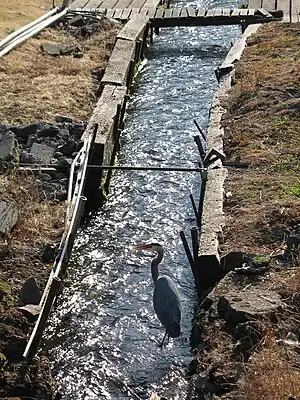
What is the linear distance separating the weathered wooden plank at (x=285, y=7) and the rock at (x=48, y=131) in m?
7.98

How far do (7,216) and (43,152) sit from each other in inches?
77.7

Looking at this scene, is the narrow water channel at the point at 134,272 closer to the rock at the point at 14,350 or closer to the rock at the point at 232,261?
the rock at the point at 14,350

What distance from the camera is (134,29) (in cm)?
1764

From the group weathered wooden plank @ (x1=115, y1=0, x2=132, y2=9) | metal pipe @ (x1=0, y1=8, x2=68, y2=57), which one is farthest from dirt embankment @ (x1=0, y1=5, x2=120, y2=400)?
weathered wooden plank @ (x1=115, y1=0, x2=132, y2=9)

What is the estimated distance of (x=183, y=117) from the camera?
47.3 feet

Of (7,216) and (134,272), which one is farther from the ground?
(7,216)

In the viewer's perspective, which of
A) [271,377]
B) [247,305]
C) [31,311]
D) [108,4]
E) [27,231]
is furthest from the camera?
[108,4]

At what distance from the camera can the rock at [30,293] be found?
8.45 meters

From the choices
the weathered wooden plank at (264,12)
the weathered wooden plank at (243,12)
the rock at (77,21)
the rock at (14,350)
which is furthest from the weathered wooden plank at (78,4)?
the rock at (14,350)

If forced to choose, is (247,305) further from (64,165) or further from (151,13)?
(151,13)

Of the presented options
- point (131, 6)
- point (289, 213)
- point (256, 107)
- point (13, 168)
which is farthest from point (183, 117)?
point (131, 6)

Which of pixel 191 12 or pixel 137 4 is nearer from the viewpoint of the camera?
pixel 191 12

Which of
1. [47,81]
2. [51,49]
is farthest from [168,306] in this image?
[51,49]

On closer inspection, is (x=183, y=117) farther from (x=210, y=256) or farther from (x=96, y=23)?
(x=210, y=256)
